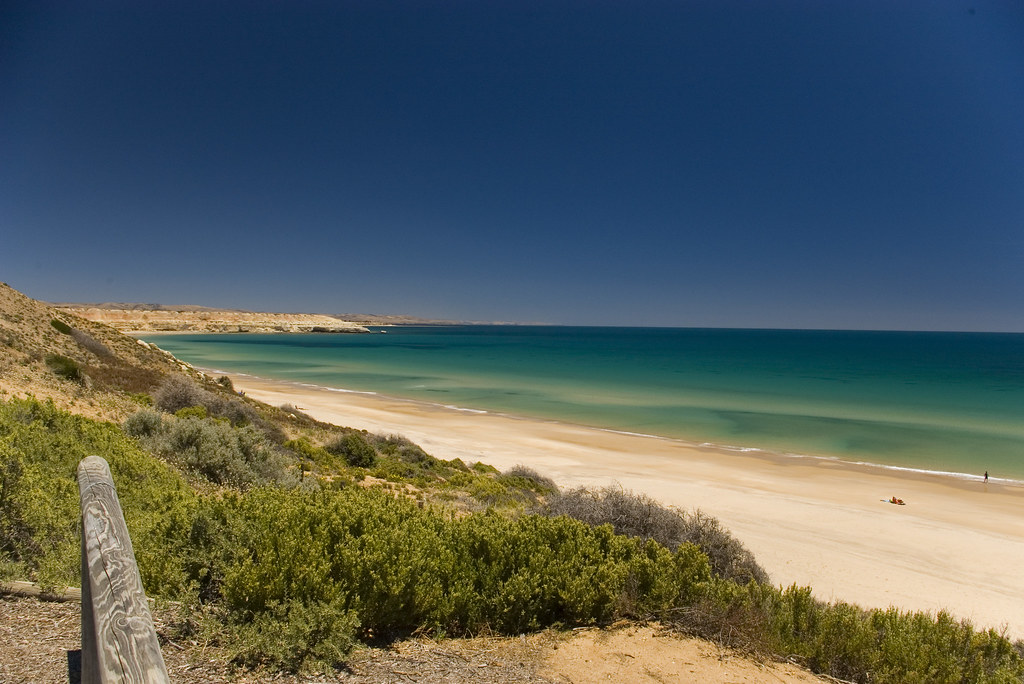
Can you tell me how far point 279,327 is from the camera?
162 metres

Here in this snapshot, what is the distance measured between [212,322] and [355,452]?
521ft

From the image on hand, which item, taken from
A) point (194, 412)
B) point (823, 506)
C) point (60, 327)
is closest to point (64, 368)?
point (194, 412)

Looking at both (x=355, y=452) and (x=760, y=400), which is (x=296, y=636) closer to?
(x=355, y=452)

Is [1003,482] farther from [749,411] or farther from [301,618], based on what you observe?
[301,618]

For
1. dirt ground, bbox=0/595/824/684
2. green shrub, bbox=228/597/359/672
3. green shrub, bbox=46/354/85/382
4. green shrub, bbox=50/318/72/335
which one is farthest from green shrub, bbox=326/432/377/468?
green shrub, bbox=50/318/72/335

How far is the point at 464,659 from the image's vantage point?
354 cm

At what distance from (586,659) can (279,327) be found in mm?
174464

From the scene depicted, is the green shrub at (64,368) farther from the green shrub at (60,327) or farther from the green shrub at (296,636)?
the green shrub at (296,636)

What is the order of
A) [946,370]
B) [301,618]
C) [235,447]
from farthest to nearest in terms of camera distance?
[946,370]
[235,447]
[301,618]

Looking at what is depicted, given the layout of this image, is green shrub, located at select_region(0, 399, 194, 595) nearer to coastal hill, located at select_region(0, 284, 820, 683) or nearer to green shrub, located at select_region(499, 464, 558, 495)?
coastal hill, located at select_region(0, 284, 820, 683)

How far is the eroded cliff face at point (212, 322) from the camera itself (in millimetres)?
118919

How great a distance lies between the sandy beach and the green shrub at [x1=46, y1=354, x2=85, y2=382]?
410 inches

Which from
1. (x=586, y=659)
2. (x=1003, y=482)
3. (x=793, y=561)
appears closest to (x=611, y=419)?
(x=1003, y=482)

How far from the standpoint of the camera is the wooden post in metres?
1.61
